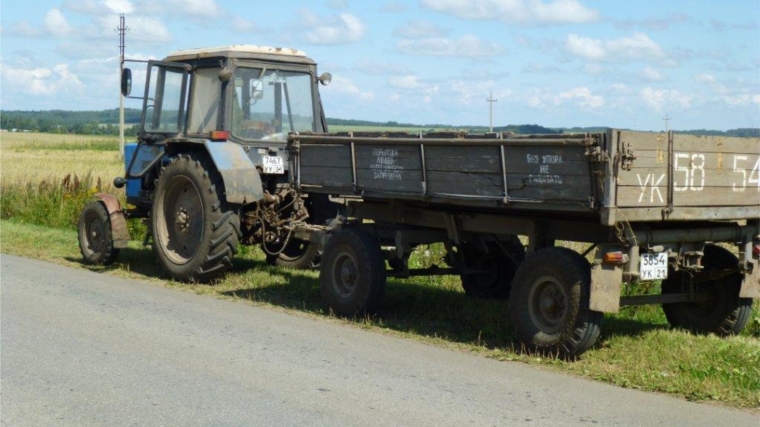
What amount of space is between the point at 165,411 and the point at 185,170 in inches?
236

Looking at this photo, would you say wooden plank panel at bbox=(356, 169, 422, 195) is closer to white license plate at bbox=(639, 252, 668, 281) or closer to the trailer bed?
the trailer bed

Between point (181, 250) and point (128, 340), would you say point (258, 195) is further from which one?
point (128, 340)

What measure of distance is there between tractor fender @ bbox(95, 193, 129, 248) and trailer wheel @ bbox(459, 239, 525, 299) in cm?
484

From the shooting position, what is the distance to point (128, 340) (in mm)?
8305

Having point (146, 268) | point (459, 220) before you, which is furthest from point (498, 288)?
point (146, 268)

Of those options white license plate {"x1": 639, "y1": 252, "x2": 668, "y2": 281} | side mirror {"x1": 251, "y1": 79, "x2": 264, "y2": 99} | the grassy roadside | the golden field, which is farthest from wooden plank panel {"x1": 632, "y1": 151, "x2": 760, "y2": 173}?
the golden field

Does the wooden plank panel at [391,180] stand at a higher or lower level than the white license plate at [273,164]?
lower

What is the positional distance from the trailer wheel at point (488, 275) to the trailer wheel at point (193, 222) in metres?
2.76

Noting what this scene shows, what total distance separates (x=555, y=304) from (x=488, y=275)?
2.62 m

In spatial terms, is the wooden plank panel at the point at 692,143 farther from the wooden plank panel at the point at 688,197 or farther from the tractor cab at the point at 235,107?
the tractor cab at the point at 235,107

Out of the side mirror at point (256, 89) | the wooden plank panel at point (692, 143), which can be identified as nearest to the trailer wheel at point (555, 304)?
the wooden plank panel at point (692, 143)

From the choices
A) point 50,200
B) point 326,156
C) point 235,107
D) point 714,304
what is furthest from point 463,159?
point 50,200

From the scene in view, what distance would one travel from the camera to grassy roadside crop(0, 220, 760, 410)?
7074 mm

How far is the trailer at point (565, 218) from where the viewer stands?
7.56 m
